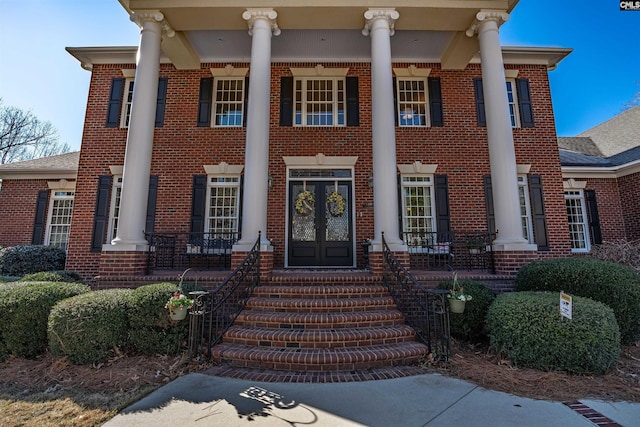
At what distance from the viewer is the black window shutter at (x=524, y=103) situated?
967 centimetres

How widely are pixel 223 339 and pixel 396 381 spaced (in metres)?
2.47

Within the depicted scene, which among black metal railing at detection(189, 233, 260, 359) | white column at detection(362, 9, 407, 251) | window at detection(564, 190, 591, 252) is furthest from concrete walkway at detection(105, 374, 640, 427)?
window at detection(564, 190, 591, 252)

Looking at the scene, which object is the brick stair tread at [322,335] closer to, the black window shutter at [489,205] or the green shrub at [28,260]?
the black window shutter at [489,205]

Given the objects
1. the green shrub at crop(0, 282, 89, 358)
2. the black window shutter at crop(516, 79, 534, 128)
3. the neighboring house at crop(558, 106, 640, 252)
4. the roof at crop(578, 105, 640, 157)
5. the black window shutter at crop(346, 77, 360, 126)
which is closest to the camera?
the green shrub at crop(0, 282, 89, 358)

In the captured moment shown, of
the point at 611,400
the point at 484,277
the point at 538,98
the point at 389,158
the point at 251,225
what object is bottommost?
the point at 611,400

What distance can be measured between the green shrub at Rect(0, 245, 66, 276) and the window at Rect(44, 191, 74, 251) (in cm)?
164

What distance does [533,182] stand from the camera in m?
9.39

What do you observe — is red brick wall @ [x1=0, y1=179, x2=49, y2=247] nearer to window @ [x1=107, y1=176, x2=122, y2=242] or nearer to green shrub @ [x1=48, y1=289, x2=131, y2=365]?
window @ [x1=107, y1=176, x2=122, y2=242]

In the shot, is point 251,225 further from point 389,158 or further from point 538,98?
point 538,98

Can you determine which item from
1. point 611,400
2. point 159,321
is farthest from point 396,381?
point 159,321

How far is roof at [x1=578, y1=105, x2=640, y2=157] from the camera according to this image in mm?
12469

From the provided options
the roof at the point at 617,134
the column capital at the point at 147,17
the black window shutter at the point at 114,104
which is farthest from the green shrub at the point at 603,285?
the black window shutter at the point at 114,104

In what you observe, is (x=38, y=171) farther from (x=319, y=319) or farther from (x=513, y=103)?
(x=513, y=103)

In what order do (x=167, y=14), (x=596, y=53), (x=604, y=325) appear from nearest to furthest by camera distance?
(x=604, y=325) < (x=167, y=14) < (x=596, y=53)
